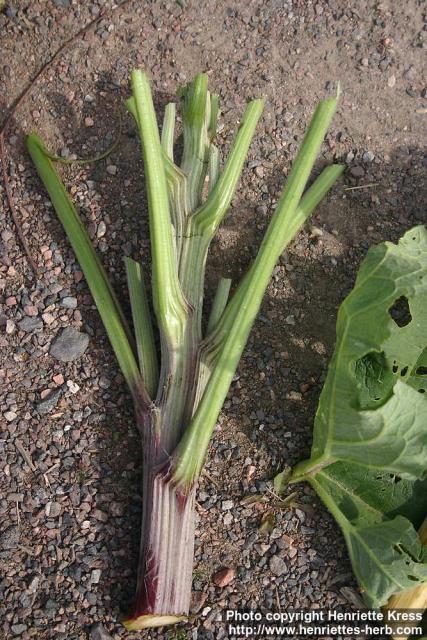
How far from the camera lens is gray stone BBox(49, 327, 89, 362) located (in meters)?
3.17

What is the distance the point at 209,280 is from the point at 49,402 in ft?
3.08

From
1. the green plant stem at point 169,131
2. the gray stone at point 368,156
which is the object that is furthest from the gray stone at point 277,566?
the gray stone at point 368,156

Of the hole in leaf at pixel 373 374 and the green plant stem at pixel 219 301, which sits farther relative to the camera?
the green plant stem at pixel 219 301

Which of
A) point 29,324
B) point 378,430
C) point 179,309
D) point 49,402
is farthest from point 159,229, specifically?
point 378,430

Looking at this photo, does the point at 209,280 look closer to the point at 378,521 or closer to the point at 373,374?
the point at 373,374

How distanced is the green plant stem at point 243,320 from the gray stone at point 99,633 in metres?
0.66

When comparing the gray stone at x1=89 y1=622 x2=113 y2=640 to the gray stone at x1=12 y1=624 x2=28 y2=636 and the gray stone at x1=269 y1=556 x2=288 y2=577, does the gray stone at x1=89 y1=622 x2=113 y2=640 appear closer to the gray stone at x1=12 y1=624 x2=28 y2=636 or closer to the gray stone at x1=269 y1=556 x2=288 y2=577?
the gray stone at x1=12 y1=624 x2=28 y2=636

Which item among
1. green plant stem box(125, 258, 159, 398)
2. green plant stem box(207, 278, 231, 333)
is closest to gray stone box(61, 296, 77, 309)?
green plant stem box(125, 258, 159, 398)

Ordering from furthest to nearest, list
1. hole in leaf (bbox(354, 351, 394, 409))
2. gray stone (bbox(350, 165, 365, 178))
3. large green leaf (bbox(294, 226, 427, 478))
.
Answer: gray stone (bbox(350, 165, 365, 178))
hole in leaf (bbox(354, 351, 394, 409))
large green leaf (bbox(294, 226, 427, 478))

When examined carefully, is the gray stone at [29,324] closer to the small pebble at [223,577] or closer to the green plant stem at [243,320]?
the green plant stem at [243,320]

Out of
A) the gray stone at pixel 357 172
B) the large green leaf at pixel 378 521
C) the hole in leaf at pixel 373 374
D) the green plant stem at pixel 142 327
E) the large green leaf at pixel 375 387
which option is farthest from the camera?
the gray stone at pixel 357 172

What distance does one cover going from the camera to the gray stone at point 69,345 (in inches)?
125

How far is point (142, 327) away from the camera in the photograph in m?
3.07

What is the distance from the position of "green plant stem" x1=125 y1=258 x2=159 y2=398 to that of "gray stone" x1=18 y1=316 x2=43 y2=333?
46cm
